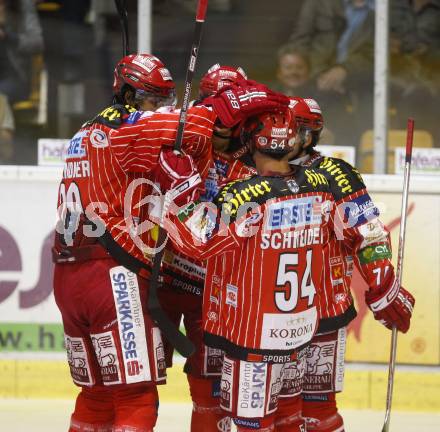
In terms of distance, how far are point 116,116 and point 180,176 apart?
405mm

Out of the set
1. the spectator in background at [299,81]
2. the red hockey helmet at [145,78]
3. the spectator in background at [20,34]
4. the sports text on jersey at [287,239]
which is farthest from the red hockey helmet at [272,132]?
the spectator in background at [20,34]

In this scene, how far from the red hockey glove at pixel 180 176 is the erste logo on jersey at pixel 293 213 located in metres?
0.29

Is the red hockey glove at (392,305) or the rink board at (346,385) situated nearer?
the red hockey glove at (392,305)

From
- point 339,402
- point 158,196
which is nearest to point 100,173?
point 158,196

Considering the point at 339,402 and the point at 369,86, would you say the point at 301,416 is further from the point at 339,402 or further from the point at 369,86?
the point at 369,86

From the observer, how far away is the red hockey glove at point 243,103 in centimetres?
436

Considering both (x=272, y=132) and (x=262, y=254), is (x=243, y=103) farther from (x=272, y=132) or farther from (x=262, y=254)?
(x=262, y=254)

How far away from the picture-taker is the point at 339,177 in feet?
16.0

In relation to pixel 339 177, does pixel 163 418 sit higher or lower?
lower

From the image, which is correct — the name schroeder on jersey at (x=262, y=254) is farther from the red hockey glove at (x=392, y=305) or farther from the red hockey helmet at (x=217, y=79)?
the red hockey helmet at (x=217, y=79)

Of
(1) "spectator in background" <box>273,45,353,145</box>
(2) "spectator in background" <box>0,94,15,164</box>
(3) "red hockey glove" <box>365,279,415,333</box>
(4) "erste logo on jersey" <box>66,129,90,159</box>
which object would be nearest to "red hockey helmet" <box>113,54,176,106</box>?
(4) "erste logo on jersey" <box>66,129,90,159</box>

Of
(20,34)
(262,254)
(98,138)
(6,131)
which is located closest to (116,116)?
(98,138)

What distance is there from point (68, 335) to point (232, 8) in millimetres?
3365

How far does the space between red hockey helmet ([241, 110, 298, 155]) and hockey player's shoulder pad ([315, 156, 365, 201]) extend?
487mm
